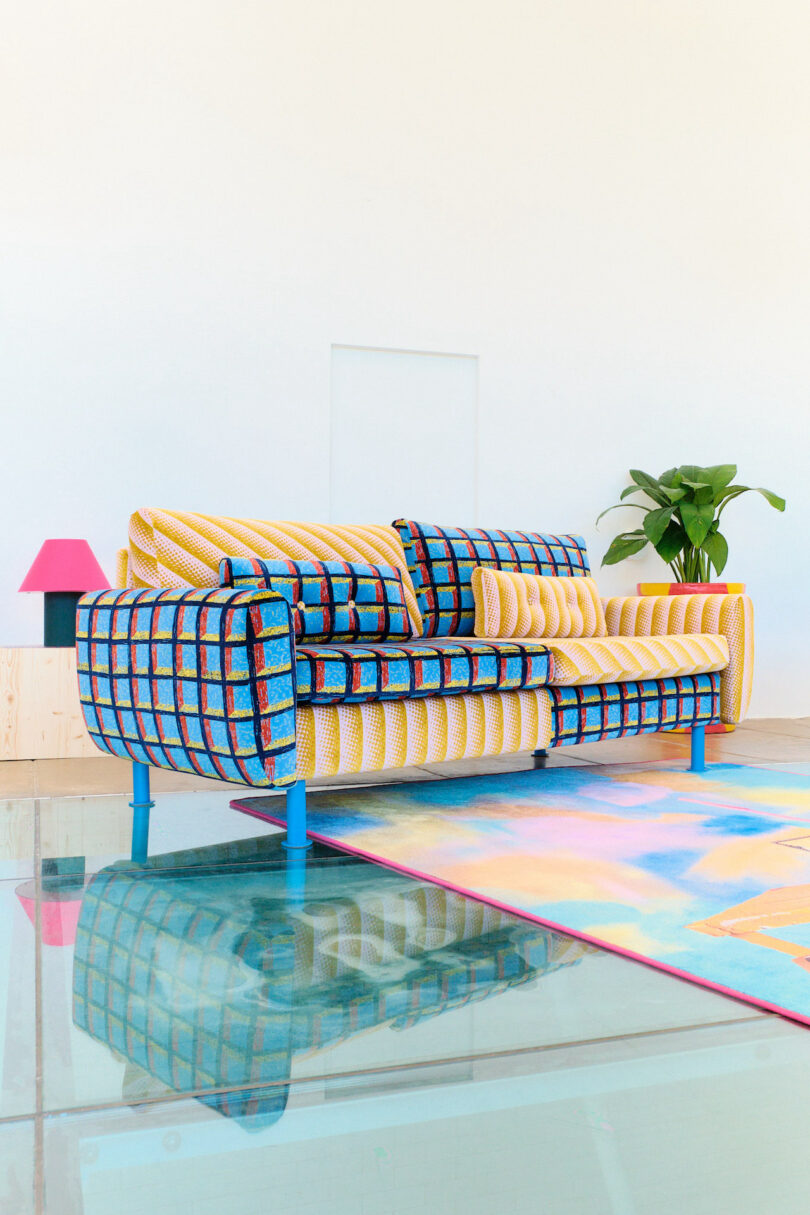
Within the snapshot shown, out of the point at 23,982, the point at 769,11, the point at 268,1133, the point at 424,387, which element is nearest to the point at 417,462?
the point at 424,387

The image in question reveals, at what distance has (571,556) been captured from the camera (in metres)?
3.97

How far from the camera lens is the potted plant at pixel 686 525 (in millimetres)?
4785

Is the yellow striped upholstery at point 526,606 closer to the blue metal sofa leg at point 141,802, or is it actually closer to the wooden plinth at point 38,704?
the blue metal sofa leg at point 141,802

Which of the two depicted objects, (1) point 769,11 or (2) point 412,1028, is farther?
(1) point 769,11

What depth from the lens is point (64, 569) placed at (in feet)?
12.8

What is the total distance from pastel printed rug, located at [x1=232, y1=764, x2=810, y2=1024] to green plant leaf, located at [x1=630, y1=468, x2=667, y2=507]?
179cm

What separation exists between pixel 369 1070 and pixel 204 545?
69.8 inches

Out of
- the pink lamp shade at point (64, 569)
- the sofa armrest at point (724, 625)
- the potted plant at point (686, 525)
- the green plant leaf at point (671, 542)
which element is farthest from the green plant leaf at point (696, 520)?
the pink lamp shade at point (64, 569)

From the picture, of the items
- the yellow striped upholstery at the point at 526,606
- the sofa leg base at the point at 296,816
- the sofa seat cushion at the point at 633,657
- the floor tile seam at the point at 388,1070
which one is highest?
the yellow striped upholstery at the point at 526,606

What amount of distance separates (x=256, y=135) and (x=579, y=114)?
5.61ft

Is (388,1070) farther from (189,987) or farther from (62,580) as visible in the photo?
(62,580)

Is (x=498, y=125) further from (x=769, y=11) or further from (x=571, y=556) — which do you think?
(x=571, y=556)

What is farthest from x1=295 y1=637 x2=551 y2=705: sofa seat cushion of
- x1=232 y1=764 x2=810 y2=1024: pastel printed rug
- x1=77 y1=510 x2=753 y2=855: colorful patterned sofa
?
x1=232 y1=764 x2=810 y2=1024: pastel printed rug

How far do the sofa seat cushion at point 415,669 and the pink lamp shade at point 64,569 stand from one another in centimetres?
161
